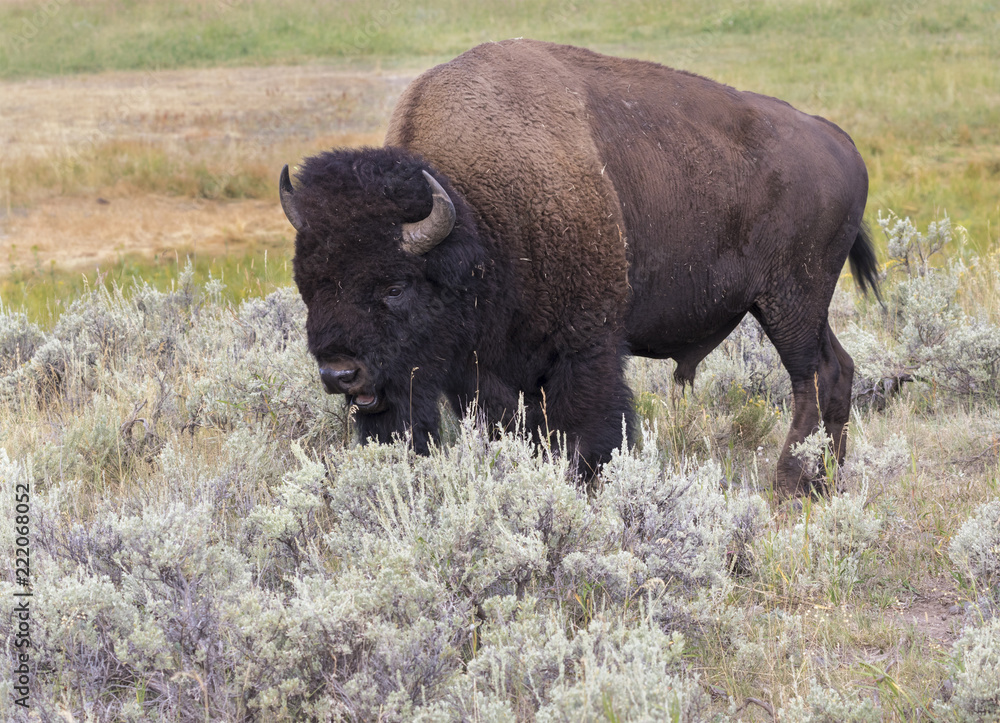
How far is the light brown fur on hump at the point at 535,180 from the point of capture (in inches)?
147

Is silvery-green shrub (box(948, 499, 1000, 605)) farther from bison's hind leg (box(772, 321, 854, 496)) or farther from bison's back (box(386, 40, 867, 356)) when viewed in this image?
bison's back (box(386, 40, 867, 356))

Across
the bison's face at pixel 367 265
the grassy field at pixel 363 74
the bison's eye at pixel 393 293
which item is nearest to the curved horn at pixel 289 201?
the bison's face at pixel 367 265

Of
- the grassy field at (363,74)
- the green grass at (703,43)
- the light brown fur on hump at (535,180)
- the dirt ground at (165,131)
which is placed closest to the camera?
the light brown fur on hump at (535,180)

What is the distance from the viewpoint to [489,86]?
3908 millimetres

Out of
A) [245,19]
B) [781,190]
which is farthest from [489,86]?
[245,19]

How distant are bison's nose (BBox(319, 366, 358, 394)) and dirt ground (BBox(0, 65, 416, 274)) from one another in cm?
744

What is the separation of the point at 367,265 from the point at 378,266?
0.04m

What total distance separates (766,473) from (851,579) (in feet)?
5.29

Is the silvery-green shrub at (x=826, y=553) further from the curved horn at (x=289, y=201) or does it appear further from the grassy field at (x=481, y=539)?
the curved horn at (x=289, y=201)

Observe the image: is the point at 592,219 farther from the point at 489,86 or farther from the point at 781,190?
the point at 781,190

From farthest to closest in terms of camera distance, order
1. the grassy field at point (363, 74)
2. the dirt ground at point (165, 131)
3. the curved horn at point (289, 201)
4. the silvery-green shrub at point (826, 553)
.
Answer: the grassy field at point (363, 74), the dirt ground at point (165, 131), the curved horn at point (289, 201), the silvery-green shrub at point (826, 553)

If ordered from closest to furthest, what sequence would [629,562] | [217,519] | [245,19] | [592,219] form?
[629,562]
[217,519]
[592,219]
[245,19]

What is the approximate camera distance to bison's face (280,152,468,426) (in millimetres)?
3334

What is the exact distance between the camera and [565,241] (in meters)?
3.74
